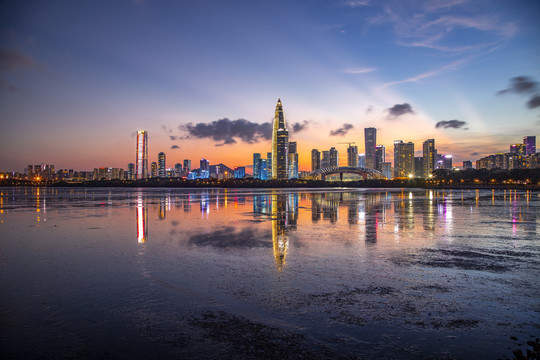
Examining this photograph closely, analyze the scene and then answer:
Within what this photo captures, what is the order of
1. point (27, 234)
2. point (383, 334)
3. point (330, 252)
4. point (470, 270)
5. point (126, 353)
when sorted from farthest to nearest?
1. point (27, 234)
2. point (330, 252)
3. point (470, 270)
4. point (383, 334)
5. point (126, 353)

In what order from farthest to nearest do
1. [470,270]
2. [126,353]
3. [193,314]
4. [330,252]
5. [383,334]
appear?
[330,252] → [470,270] → [193,314] → [383,334] → [126,353]

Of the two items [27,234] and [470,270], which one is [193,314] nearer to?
[470,270]

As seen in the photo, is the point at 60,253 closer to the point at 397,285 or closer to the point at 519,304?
the point at 397,285

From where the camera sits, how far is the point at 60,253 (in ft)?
40.0

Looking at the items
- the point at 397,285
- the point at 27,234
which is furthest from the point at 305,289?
the point at 27,234

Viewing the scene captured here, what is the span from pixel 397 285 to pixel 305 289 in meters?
2.31

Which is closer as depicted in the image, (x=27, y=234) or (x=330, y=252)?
(x=330, y=252)

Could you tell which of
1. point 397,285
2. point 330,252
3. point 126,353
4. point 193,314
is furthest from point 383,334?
point 330,252

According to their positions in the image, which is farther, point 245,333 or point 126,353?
point 245,333

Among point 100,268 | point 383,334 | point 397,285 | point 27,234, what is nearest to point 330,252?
point 397,285

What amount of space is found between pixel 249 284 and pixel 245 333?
102 inches

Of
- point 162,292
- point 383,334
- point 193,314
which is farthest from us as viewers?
point 162,292

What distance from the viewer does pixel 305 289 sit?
7883 mm

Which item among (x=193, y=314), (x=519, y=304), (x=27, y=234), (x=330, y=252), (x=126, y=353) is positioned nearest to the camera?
(x=126, y=353)
